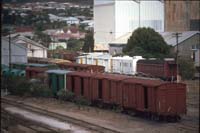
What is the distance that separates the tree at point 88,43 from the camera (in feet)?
186

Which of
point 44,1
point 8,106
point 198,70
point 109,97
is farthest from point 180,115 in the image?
point 198,70

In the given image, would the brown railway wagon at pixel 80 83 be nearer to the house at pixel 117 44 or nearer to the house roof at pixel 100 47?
the house at pixel 117 44

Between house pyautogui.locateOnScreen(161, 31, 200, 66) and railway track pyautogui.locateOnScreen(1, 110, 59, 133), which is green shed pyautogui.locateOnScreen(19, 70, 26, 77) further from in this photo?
house pyautogui.locateOnScreen(161, 31, 200, 66)

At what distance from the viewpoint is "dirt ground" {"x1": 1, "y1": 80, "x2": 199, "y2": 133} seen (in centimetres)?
1572

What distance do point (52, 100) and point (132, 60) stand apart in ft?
36.2

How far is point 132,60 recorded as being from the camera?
3438 centimetres

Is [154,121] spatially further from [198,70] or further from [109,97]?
[198,70]

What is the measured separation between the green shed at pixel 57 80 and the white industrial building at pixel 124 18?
3131cm

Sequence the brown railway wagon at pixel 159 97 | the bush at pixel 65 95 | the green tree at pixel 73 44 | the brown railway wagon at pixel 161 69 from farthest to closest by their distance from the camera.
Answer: the green tree at pixel 73 44, the brown railway wagon at pixel 161 69, the bush at pixel 65 95, the brown railway wagon at pixel 159 97

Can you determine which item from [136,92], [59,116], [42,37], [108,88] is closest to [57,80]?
[108,88]

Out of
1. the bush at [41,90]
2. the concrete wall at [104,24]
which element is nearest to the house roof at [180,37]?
the concrete wall at [104,24]

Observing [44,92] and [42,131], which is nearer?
[42,131]

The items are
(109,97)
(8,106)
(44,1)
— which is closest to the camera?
(44,1)

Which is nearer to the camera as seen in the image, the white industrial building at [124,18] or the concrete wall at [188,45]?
the concrete wall at [188,45]
